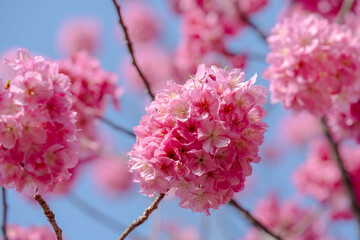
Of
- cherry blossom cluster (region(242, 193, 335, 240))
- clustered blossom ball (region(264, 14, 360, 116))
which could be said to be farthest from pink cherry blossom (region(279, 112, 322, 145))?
clustered blossom ball (region(264, 14, 360, 116))

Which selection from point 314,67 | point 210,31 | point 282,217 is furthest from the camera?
point 282,217

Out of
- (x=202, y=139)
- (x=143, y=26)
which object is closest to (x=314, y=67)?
(x=202, y=139)

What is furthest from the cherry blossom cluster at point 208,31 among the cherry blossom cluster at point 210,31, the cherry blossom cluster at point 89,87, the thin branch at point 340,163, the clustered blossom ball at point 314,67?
the clustered blossom ball at point 314,67

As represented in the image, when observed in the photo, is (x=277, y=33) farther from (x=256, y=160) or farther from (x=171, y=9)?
(x=171, y=9)

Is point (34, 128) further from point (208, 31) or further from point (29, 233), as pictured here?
point (208, 31)

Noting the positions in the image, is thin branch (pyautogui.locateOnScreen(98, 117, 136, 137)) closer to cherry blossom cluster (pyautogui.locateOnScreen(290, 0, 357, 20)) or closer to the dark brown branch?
the dark brown branch
